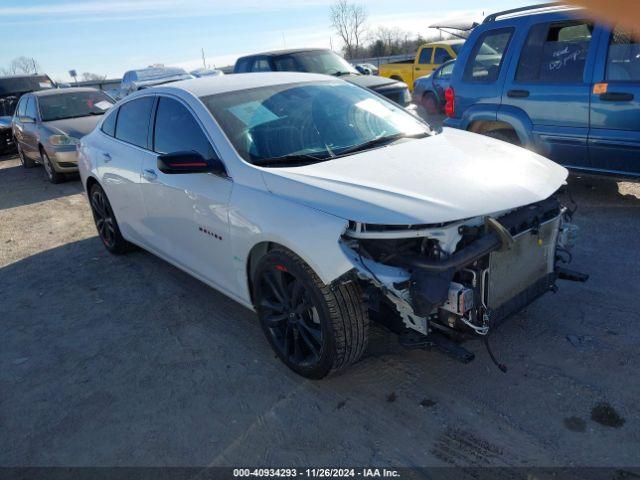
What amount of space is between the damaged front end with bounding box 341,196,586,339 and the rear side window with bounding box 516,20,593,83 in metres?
2.94

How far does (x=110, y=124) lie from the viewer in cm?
527

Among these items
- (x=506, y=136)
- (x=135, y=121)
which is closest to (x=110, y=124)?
(x=135, y=121)

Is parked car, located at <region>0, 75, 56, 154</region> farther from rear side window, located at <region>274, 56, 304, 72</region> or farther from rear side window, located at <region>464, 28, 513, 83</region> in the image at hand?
rear side window, located at <region>464, 28, 513, 83</region>

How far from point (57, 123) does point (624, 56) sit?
9.09 metres

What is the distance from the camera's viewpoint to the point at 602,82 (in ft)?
17.0

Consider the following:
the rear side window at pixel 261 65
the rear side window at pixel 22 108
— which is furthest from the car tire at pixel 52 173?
the rear side window at pixel 261 65

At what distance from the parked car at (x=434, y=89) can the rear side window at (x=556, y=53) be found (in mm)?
7307

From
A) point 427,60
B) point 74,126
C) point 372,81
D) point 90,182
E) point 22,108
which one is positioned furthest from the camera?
point 427,60

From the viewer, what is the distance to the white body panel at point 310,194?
2746 mm

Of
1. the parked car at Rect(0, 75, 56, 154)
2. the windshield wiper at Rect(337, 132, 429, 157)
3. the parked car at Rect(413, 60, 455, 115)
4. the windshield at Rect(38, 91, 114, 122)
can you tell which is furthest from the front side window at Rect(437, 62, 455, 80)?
the parked car at Rect(0, 75, 56, 154)

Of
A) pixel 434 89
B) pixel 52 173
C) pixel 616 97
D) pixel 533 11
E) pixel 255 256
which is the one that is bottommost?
pixel 52 173

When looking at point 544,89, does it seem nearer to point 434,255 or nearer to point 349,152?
point 349,152

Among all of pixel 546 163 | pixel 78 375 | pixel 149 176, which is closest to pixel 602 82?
pixel 546 163

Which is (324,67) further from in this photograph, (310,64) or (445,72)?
(445,72)
